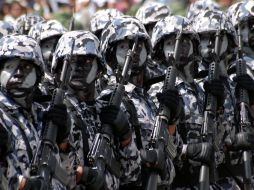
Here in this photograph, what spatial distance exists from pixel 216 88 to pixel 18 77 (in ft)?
8.55

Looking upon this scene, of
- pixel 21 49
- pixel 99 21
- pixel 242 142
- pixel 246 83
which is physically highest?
pixel 99 21

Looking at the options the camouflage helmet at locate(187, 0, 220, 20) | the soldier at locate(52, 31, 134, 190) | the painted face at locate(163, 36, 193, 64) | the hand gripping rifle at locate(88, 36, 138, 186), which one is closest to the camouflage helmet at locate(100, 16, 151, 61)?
the painted face at locate(163, 36, 193, 64)

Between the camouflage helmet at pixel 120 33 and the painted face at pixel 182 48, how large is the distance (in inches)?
15.5

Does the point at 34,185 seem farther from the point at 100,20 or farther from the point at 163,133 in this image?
the point at 100,20

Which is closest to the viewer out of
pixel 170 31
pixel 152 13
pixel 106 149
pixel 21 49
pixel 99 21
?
pixel 21 49

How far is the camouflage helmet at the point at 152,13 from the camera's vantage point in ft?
47.6

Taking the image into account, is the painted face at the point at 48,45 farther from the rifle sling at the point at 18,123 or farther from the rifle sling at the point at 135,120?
the rifle sling at the point at 18,123

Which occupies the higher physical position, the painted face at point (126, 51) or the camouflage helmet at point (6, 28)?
the camouflage helmet at point (6, 28)

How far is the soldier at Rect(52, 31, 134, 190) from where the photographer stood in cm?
1023

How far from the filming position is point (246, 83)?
1256 centimetres

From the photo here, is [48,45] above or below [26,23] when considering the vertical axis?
below

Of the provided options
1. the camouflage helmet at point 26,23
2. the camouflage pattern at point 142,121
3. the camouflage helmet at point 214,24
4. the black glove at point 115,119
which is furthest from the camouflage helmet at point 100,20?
the black glove at point 115,119

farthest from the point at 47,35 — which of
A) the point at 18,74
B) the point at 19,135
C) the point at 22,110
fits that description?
the point at 19,135

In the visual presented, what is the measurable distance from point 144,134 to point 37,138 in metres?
1.64
